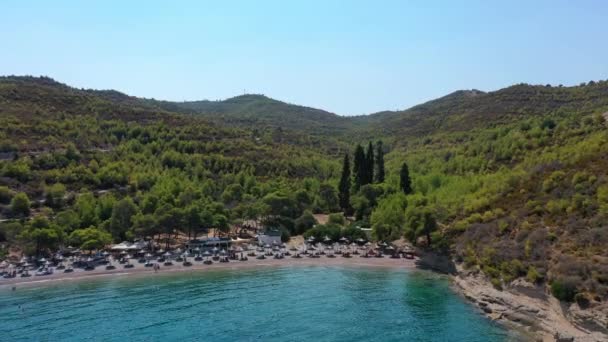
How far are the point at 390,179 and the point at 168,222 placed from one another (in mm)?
42849

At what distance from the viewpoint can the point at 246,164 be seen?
108188 millimetres

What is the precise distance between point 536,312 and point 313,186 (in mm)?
60450

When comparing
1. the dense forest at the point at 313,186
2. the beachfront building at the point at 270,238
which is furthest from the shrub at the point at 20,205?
the beachfront building at the point at 270,238

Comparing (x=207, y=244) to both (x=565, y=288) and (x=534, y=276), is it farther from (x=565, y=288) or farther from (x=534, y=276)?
(x=565, y=288)

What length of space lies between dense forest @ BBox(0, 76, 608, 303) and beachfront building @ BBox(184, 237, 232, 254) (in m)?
2.24

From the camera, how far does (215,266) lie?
195ft

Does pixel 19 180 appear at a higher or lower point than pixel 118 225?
higher

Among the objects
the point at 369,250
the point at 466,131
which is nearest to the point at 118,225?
the point at 369,250

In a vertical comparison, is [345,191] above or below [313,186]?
below

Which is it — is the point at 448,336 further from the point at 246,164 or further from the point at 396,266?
the point at 246,164

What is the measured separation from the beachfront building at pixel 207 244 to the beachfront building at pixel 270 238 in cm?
458

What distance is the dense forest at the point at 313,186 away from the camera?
156ft

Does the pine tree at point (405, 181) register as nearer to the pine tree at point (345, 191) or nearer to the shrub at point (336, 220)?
the pine tree at point (345, 191)

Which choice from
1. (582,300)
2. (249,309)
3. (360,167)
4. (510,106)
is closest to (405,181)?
(360,167)
